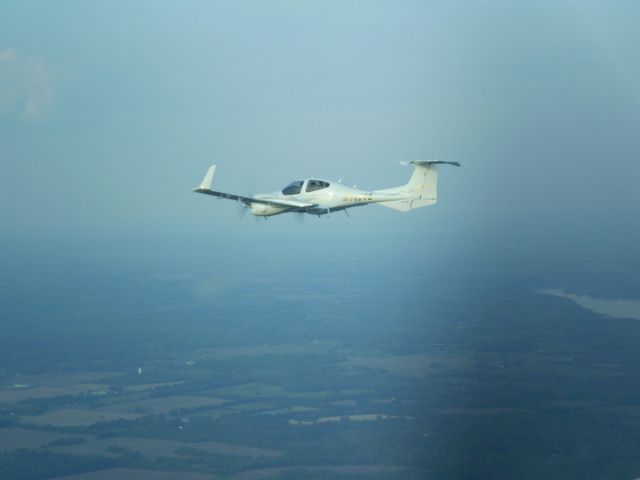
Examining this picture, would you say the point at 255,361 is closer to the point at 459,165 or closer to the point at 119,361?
the point at 119,361

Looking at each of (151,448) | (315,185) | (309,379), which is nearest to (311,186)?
(315,185)

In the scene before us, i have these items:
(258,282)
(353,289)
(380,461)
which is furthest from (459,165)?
(353,289)

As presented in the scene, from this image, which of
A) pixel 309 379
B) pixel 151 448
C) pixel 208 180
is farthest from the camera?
pixel 309 379

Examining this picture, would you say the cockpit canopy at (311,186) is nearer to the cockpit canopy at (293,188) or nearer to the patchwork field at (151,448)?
the cockpit canopy at (293,188)

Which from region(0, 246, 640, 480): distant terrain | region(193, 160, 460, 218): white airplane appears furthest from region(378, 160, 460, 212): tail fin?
region(0, 246, 640, 480): distant terrain

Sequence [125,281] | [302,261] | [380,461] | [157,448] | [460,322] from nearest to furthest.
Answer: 1. [380,461]
2. [157,448]
3. [460,322]
4. [125,281]
5. [302,261]

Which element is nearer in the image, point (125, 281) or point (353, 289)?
point (125, 281)

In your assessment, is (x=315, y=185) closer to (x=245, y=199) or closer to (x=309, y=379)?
(x=245, y=199)

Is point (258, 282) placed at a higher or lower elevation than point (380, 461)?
higher

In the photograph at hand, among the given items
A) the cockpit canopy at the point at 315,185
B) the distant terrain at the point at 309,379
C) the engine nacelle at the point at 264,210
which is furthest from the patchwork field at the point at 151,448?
the cockpit canopy at the point at 315,185
